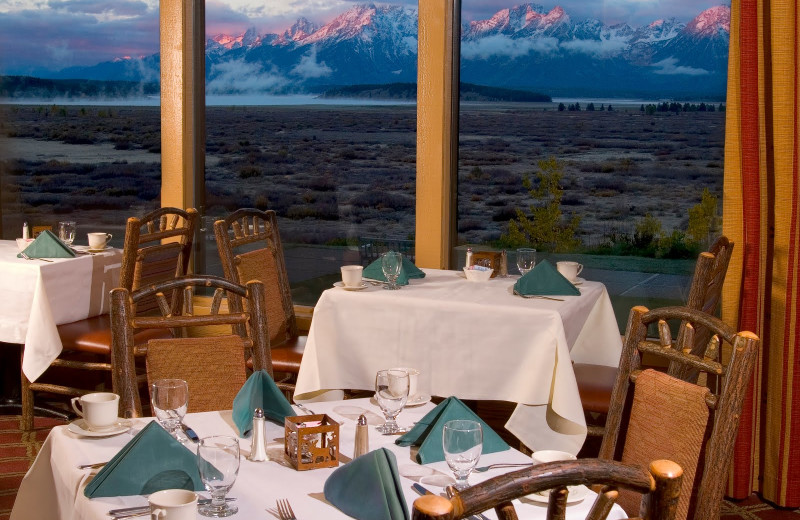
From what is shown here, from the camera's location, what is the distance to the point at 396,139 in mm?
4883

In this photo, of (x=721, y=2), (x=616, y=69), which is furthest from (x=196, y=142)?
(x=721, y=2)

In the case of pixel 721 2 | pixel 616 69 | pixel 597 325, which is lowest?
pixel 597 325

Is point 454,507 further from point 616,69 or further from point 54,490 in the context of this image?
point 616,69

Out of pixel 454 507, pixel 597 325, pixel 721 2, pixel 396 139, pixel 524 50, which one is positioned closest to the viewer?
pixel 454 507

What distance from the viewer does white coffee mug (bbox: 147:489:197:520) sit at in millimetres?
1488

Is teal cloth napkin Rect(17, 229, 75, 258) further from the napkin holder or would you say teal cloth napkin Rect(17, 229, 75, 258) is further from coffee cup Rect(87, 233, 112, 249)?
the napkin holder

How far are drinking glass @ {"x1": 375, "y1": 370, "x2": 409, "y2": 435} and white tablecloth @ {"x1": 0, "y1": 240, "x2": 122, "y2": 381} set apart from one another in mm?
2424

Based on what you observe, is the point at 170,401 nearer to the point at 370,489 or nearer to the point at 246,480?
the point at 246,480

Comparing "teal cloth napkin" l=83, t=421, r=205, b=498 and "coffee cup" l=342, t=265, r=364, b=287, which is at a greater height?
"coffee cup" l=342, t=265, r=364, b=287

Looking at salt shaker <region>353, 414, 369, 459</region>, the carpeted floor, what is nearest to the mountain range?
the carpeted floor

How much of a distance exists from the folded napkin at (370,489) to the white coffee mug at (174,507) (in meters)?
0.29

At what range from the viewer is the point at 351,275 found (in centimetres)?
364

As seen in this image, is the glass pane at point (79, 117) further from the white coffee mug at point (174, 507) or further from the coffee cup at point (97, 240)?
the white coffee mug at point (174, 507)

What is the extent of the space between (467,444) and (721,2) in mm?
3078
